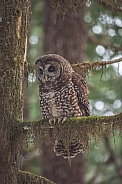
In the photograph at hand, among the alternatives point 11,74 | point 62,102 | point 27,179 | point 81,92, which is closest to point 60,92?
point 62,102

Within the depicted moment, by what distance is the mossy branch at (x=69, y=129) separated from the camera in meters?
3.23

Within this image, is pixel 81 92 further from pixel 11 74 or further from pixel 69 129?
pixel 69 129

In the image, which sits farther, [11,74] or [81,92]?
[81,92]

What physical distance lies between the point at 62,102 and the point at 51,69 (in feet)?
1.31

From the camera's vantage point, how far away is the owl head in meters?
4.66

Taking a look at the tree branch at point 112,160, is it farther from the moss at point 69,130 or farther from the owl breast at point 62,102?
the moss at point 69,130

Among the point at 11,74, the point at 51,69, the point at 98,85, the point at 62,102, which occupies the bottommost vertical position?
the point at 62,102

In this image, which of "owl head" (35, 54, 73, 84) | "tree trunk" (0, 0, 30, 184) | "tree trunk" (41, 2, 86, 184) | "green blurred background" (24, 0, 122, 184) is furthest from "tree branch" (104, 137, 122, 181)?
"tree trunk" (0, 0, 30, 184)

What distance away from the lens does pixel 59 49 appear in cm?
717

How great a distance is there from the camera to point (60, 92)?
4.57 m

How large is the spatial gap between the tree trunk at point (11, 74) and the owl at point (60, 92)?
74cm

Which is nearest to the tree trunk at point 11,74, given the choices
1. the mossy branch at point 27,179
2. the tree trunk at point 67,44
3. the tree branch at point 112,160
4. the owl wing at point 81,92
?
the mossy branch at point 27,179

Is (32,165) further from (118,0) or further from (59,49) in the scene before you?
(118,0)

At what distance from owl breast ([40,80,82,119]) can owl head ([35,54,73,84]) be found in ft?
0.41
